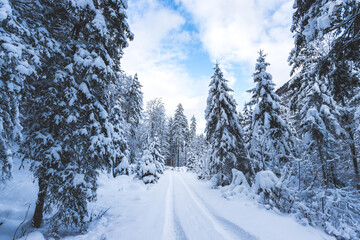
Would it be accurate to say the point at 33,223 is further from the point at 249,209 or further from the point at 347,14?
the point at 347,14

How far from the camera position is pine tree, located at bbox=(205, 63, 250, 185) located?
12500 millimetres

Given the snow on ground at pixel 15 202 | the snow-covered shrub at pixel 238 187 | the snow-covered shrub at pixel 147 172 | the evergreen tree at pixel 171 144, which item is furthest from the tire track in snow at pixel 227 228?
the evergreen tree at pixel 171 144

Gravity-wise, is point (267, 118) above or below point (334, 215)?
above

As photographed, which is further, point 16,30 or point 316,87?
point 316,87

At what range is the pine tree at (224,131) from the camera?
12500mm

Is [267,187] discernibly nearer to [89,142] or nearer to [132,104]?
[89,142]

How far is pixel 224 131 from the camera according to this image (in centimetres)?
1270

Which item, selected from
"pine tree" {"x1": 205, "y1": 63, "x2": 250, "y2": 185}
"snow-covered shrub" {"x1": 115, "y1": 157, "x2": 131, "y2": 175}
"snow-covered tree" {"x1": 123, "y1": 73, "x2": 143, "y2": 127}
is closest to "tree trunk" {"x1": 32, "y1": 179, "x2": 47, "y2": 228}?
"snow-covered shrub" {"x1": 115, "y1": 157, "x2": 131, "y2": 175}

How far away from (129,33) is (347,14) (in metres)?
8.28

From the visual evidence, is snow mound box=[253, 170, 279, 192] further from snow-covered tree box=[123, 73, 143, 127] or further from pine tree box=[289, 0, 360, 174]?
snow-covered tree box=[123, 73, 143, 127]

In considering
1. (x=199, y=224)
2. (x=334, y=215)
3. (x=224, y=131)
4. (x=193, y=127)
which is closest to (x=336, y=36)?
(x=334, y=215)

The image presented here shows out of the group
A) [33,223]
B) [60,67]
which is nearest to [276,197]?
[33,223]

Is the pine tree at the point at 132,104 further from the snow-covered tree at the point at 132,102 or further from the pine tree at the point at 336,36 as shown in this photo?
the pine tree at the point at 336,36

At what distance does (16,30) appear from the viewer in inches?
146
